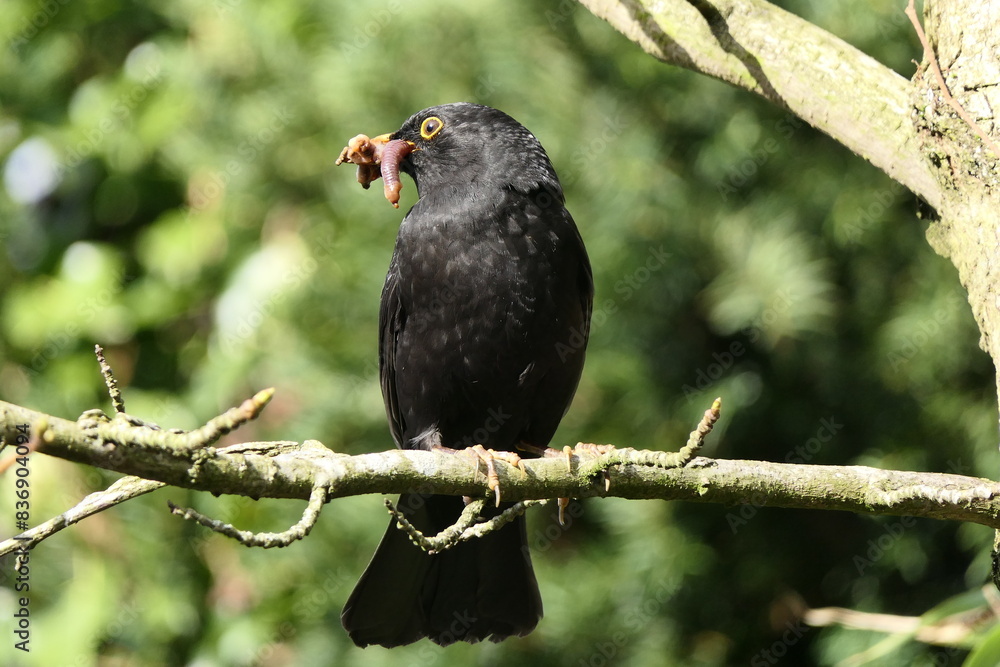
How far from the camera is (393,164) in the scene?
11.8 ft

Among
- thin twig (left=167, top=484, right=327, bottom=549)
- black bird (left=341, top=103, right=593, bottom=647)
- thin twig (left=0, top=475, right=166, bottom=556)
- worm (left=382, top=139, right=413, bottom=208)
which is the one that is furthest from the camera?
worm (left=382, top=139, right=413, bottom=208)

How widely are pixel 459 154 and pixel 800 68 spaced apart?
1.45 metres

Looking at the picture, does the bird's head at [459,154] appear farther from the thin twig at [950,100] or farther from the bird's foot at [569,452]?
the thin twig at [950,100]

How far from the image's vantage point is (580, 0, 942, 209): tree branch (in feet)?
7.83

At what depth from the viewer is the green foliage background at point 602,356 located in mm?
4211

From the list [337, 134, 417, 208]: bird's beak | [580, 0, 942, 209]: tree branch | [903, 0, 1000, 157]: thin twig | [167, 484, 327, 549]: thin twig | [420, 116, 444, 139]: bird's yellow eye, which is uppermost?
[903, 0, 1000, 157]: thin twig

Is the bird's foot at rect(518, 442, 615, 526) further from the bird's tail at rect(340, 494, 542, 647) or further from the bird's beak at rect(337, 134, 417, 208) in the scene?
the bird's beak at rect(337, 134, 417, 208)

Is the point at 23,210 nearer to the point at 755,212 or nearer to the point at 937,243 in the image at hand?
the point at 755,212

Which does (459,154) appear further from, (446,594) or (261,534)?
(261,534)

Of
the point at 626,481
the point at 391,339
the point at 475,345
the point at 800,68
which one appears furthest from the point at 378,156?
the point at 626,481

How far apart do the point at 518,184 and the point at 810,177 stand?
1.54 m

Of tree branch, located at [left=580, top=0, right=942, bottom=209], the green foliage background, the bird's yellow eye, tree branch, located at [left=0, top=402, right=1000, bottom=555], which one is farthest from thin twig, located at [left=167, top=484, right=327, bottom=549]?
the green foliage background

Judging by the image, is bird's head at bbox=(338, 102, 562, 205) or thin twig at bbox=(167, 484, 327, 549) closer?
thin twig at bbox=(167, 484, 327, 549)

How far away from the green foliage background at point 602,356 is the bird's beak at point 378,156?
2.85ft
